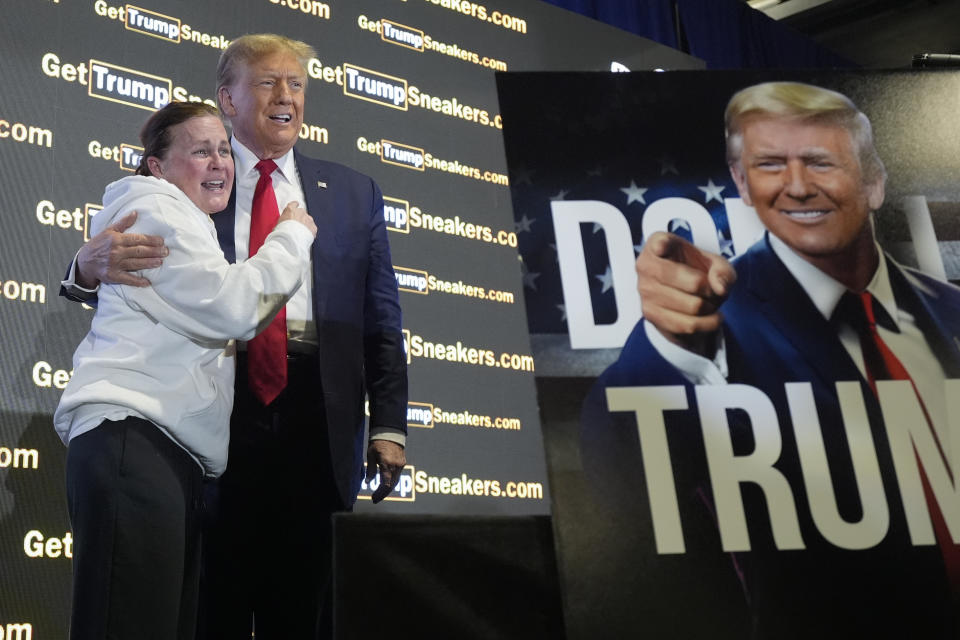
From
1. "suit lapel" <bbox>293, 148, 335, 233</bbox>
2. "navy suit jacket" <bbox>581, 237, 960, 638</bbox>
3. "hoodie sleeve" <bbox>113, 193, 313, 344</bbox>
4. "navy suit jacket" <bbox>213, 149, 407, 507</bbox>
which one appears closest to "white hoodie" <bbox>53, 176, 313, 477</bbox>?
"hoodie sleeve" <bbox>113, 193, 313, 344</bbox>

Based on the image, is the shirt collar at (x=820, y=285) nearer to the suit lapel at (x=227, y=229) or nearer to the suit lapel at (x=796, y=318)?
the suit lapel at (x=796, y=318)

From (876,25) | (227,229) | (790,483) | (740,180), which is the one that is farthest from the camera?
(876,25)

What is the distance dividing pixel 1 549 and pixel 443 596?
1.72 metres

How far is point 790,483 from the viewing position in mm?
1388

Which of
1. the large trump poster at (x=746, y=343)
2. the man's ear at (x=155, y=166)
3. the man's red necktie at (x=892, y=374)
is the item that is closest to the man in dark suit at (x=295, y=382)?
the man's ear at (x=155, y=166)

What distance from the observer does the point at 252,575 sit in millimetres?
1841

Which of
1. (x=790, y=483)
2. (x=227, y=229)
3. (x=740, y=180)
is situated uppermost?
(x=227, y=229)

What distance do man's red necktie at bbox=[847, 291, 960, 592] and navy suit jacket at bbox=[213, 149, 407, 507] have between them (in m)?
0.94

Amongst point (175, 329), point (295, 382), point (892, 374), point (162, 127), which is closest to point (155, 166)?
point (162, 127)

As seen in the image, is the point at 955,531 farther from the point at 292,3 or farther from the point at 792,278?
the point at 292,3

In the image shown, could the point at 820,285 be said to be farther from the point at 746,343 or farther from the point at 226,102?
the point at 226,102

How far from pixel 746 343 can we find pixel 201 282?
856 millimetres

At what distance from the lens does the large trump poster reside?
134 centimetres

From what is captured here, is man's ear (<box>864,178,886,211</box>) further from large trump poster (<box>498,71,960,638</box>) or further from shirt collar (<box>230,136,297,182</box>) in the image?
shirt collar (<box>230,136,297,182</box>)
